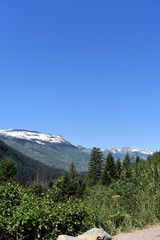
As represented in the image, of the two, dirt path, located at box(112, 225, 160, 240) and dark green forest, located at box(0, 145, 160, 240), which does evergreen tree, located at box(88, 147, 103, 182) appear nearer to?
dark green forest, located at box(0, 145, 160, 240)

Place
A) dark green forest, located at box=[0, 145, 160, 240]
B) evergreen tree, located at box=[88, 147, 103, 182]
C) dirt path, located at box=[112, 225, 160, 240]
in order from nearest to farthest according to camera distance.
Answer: dirt path, located at box=[112, 225, 160, 240], dark green forest, located at box=[0, 145, 160, 240], evergreen tree, located at box=[88, 147, 103, 182]

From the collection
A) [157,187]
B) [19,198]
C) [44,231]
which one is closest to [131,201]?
[157,187]

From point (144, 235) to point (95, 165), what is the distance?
55935 mm

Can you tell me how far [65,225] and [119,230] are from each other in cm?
172

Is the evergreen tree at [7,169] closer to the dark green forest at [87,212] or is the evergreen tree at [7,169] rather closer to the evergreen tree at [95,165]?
the evergreen tree at [95,165]

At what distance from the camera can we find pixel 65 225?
6.76 metres

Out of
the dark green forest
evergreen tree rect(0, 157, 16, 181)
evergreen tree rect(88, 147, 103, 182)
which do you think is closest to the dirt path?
the dark green forest

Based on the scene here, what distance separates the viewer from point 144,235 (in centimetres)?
556

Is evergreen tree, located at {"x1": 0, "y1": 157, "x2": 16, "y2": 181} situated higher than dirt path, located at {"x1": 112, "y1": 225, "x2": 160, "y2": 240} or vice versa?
dirt path, located at {"x1": 112, "y1": 225, "x2": 160, "y2": 240}

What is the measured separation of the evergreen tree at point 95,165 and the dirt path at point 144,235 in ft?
180

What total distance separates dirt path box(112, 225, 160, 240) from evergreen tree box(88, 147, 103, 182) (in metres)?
54.7

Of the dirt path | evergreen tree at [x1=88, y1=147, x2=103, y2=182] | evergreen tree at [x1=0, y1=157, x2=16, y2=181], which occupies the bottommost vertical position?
evergreen tree at [x1=0, y1=157, x2=16, y2=181]

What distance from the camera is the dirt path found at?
5.30 metres

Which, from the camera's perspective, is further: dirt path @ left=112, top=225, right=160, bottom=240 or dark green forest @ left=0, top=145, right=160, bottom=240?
dark green forest @ left=0, top=145, right=160, bottom=240
